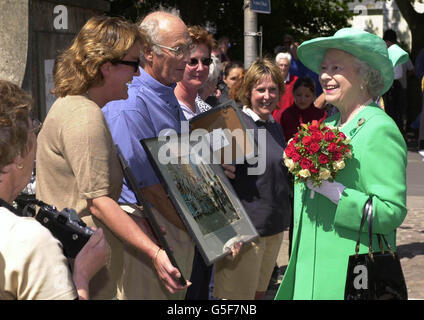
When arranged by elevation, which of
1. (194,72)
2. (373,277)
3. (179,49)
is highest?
(179,49)

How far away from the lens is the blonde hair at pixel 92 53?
130 inches

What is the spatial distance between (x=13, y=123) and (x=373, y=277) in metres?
1.86

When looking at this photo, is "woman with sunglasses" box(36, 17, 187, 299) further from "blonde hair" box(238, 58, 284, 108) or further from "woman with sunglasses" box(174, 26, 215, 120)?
"blonde hair" box(238, 58, 284, 108)

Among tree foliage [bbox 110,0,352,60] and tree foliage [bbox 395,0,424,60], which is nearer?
tree foliage [bbox 110,0,352,60]

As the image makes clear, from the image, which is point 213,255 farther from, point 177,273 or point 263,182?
point 263,182

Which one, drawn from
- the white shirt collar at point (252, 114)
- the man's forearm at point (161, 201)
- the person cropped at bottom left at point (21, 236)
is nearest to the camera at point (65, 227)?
the person cropped at bottom left at point (21, 236)

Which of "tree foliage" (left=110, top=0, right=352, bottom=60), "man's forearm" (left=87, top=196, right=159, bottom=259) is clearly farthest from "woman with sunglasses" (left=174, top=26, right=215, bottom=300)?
"tree foliage" (left=110, top=0, right=352, bottom=60)

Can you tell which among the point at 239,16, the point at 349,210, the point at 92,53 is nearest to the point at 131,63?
the point at 92,53

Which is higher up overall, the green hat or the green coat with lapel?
the green hat

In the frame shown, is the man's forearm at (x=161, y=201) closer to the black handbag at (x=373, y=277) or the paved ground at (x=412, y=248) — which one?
the black handbag at (x=373, y=277)

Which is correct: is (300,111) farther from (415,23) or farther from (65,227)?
(415,23)

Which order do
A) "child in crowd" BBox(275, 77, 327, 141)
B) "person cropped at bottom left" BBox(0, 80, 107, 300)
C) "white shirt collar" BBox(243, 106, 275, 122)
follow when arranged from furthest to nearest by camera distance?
"child in crowd" BBox(275, 77, 327, 141) → "white shirt collar" BBox(243, 106, 275, 122) → "person cropped at bottom left" BBox(0, 80, 107, 300)

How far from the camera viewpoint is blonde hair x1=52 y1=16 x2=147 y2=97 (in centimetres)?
329

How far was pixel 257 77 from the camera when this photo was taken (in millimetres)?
6207
